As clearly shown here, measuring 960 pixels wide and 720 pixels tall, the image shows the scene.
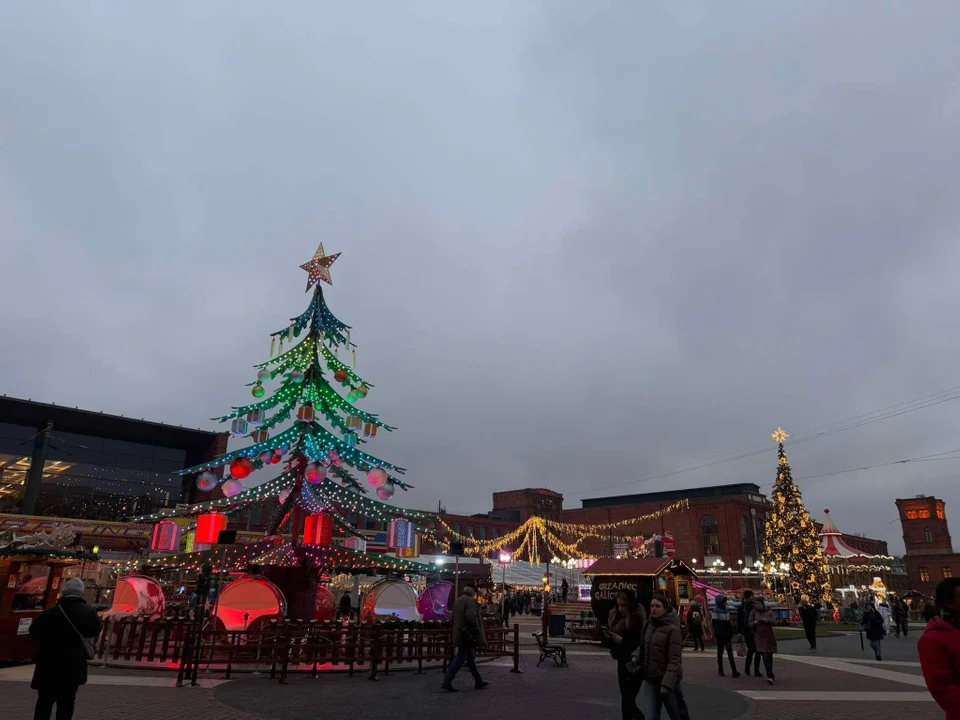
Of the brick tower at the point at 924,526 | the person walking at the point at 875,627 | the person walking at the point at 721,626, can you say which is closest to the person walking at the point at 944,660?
the person walking at the point at 721,626

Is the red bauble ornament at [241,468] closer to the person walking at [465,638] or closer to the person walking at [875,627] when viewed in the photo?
the person walking at [465,638]

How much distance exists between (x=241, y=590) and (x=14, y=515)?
950 inches

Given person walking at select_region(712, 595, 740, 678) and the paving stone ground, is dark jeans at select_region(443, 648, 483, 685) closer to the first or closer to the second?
the paving stone ground

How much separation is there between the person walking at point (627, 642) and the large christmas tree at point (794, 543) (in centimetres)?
3461

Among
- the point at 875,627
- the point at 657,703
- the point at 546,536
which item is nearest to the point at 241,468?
the point at 657,703

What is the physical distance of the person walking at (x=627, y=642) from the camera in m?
7.30

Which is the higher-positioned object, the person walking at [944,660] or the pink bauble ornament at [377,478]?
the pink bauble ornament at [377,478]

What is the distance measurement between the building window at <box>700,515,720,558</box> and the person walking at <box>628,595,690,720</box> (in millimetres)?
61706

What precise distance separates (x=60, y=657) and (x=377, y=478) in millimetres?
12735

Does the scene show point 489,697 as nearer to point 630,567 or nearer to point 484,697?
point 484,697

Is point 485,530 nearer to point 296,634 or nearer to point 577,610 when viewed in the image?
point 577,610

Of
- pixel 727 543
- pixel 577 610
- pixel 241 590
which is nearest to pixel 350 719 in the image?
pixel 241 590

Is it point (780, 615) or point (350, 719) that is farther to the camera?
point (780, 615)

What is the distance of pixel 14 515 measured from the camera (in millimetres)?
31125
